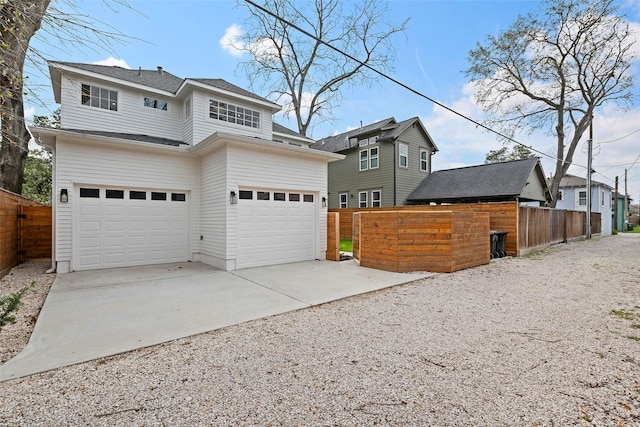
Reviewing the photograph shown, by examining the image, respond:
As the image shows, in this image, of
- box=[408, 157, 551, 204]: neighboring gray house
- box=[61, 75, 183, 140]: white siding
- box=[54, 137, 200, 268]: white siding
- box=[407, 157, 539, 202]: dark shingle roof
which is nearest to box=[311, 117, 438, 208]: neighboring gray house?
box=[407, 157, 539, 202]: dark shingle roof

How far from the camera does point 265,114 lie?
11969 mm

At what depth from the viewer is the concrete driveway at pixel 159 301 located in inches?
124

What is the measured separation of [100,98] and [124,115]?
783mm

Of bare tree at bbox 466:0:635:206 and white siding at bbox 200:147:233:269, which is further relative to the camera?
bare tree at bbox 466:0:635:206

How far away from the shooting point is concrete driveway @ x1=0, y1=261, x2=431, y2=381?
10.3 feet

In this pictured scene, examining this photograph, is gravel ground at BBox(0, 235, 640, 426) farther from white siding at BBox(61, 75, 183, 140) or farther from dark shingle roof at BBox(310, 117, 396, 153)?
dark shingle roof at BBox(310, 117, 396, 153)

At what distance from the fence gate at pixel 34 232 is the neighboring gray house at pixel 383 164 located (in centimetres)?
1462

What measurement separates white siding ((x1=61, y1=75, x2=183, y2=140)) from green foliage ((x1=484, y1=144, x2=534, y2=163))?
101 feet

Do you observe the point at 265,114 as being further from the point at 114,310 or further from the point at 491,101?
the point at 491,101

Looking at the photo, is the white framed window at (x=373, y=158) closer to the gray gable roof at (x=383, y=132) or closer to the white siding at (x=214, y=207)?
the gray gable roof at (x=383, y=132)

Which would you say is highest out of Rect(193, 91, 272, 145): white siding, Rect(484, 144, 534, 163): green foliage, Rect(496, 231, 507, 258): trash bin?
Rect(484, 144, 534, 163): green foliage

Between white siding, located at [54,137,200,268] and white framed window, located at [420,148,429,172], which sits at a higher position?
white framed window, located at [420,148,429,172]

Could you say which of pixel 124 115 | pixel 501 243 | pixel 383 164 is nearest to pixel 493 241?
pixel 501 243

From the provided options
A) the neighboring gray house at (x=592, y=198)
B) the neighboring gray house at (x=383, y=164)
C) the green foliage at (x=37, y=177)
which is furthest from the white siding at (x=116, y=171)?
the neighboring gray house at (x=592, y=198)
